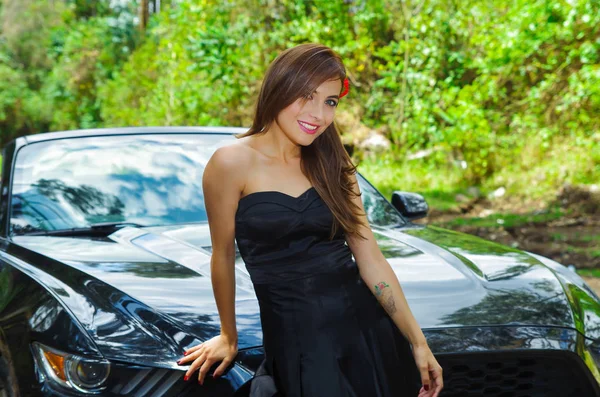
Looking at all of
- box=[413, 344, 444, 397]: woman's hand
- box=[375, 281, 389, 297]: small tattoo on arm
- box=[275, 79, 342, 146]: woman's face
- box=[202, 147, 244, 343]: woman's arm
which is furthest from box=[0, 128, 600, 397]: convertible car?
box=[275, 79, 342, 146]: woman's face

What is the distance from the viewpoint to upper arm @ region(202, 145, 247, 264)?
2219mm

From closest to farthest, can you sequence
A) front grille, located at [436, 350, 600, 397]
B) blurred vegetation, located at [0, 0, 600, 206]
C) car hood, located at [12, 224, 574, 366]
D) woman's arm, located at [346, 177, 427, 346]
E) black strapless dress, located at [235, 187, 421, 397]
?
black strapless dress, located at [235, 187, 421, 397]
woman's arm, located at [346, 177, 427, 346]
car hood, located at [12, 224, 574, 366]
front grille, located at [436, 350, 600, 397]
blurred vegetation, located at [0, 0, 600, 206]

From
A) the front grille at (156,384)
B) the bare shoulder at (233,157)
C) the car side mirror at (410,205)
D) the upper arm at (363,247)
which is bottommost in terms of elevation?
the front grille at (156,384)

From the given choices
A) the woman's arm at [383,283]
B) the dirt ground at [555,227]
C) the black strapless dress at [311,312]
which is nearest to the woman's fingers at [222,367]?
the black strapless dress at [311,312]

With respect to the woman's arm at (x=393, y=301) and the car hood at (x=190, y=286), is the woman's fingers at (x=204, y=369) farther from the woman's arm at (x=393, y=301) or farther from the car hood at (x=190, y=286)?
the woman's arm at (x=393, y=301)

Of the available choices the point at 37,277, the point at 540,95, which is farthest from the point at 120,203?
the point at 540,95

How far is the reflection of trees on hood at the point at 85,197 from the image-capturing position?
3689 millimetres

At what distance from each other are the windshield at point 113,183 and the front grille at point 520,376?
1358mm

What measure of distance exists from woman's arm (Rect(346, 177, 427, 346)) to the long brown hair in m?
0.04

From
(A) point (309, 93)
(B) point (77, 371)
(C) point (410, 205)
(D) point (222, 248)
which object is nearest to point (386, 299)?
(D) point (222, 248)

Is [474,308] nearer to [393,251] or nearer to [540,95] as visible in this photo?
[393,251]

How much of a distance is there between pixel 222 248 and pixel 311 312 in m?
0.32

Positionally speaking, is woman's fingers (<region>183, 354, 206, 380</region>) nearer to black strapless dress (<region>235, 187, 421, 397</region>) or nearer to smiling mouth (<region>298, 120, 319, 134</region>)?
black strapless dress (<region>235, 187, 421, 397</region>)

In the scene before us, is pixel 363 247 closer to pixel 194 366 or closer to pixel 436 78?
pixel 194 366
